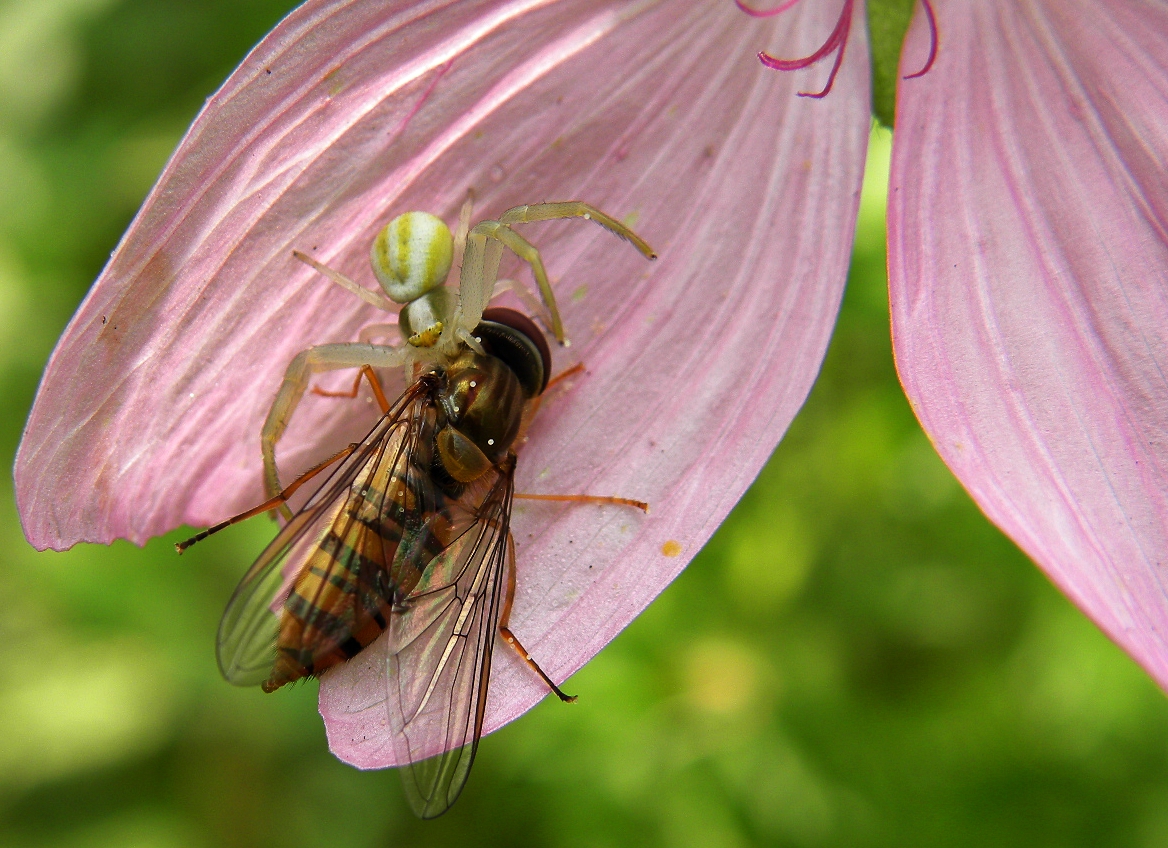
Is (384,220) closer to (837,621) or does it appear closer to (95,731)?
(837,621)

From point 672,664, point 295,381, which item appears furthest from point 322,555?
point 672,664

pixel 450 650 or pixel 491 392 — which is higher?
pixel 491 392

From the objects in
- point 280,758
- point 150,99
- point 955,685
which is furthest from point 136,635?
point 955,685

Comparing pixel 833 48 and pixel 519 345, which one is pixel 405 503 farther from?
pixel 833 48

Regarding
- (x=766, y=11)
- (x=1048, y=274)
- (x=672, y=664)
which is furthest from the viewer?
(x=672, y=664)

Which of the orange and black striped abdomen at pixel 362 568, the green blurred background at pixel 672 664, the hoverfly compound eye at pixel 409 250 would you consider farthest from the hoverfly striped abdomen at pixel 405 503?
the green blurred background at pixel 672 664

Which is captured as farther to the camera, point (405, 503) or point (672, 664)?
point (672, 664)

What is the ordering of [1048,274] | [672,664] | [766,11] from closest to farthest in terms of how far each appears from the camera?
A: [1048,274] → [766,11] → [672,664]
